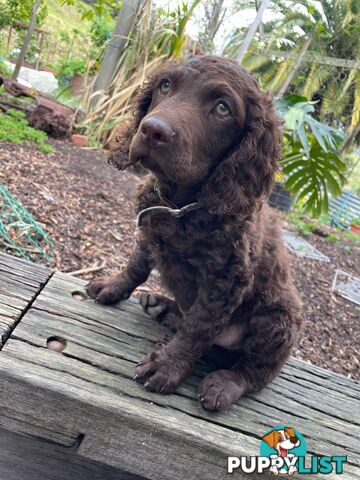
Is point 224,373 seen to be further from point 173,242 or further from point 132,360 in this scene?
point 173,242

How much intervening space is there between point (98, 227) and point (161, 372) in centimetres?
247

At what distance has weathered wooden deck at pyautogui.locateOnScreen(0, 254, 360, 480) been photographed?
138cm

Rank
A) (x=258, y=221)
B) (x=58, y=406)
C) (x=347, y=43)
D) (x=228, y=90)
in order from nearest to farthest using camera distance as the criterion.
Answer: (x=58, y=406)
(x=228, y=90)
(x=258, y=221)
(x=347, y=43)

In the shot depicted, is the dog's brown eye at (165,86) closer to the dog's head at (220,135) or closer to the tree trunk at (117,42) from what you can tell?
the dog's head at (220,135)

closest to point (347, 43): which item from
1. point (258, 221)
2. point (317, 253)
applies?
point (317, 253)

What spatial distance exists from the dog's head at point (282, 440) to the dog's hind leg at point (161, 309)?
69 cm

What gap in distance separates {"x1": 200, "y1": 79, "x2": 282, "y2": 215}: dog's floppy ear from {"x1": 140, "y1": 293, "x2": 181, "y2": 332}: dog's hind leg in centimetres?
73

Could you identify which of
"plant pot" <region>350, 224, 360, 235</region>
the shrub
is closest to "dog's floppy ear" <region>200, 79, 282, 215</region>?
the shrub

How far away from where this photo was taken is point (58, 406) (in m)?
1.37

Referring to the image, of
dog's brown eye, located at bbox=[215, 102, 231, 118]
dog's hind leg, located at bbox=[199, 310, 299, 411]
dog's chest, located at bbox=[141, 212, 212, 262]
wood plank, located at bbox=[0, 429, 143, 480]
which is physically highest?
dog's brown eye, located at bbox=[215, 102, 231, 118]

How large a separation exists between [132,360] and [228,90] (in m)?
1.17

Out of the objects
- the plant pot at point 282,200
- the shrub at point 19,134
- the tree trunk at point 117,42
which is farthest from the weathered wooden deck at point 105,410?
the plant pot at point 282,200

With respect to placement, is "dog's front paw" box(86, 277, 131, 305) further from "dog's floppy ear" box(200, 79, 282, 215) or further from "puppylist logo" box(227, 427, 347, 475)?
"puppylist logo" box(227, 427, 347, 475)

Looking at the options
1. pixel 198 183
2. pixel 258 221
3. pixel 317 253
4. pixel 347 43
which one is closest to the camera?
pixel 198 183
